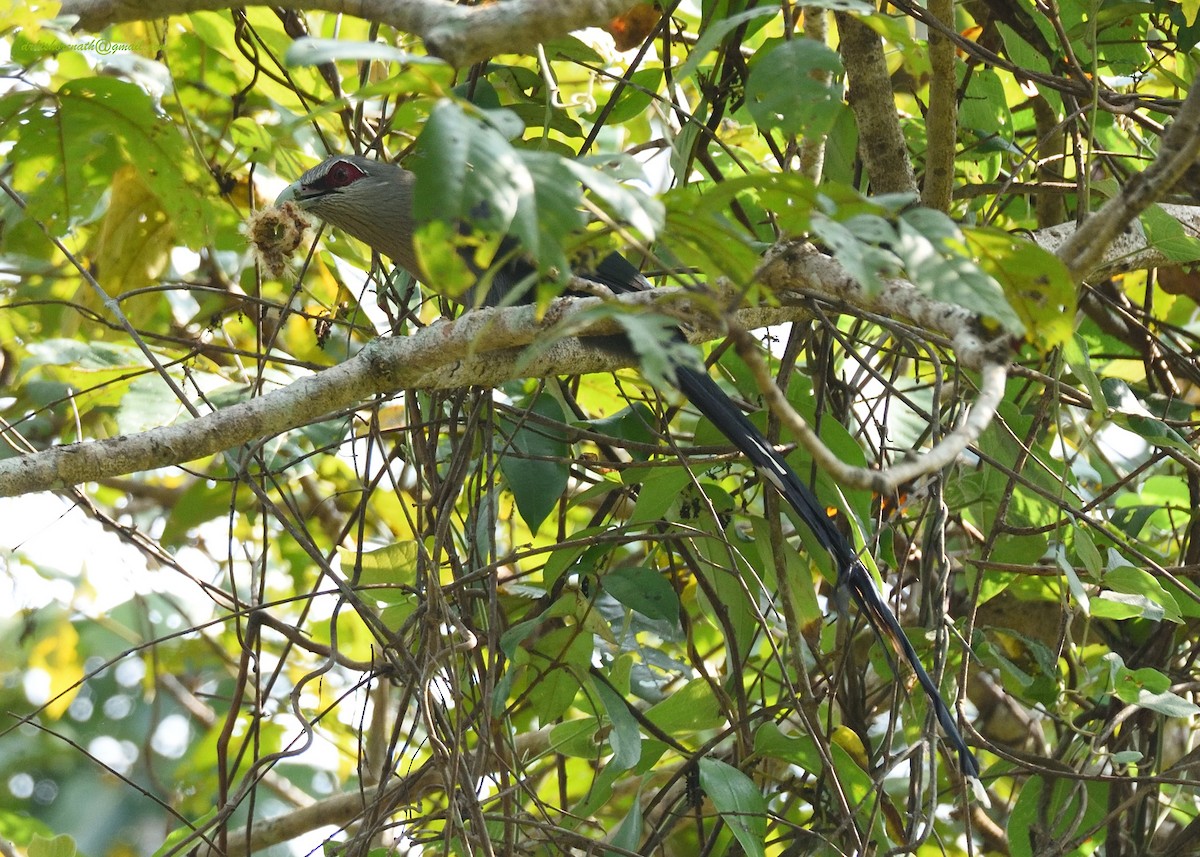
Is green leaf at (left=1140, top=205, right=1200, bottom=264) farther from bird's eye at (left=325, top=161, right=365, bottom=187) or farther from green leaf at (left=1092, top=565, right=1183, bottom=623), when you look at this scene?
bird's eye at (left=325, top=161, right=365, bottom=187)

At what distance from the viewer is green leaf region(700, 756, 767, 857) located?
2.16 m

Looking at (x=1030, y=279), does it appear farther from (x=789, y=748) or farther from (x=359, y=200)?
(x=359, y=200)

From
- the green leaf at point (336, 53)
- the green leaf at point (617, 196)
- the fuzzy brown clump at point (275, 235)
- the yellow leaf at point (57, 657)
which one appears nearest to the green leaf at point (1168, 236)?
the green leaf at point (617, 196)

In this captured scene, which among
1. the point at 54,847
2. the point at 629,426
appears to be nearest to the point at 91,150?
the point at 629,426

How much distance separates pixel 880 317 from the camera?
209cm

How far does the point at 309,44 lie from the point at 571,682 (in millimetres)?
1732

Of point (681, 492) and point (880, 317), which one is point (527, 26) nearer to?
point (880, 317)

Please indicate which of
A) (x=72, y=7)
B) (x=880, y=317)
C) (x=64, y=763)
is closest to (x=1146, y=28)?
(x=880, y=317)

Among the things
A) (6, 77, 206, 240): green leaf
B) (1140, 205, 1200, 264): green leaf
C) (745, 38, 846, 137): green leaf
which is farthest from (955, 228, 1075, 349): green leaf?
(6, 77, 206, 240): green leaf

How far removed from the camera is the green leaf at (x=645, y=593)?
249cm

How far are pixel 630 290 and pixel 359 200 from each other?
859 millimetres

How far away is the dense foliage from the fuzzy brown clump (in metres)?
0.05

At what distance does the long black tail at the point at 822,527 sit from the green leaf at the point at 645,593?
41cm

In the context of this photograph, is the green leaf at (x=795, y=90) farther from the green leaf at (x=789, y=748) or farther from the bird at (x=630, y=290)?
the green leaf at (x=789, y=748)
